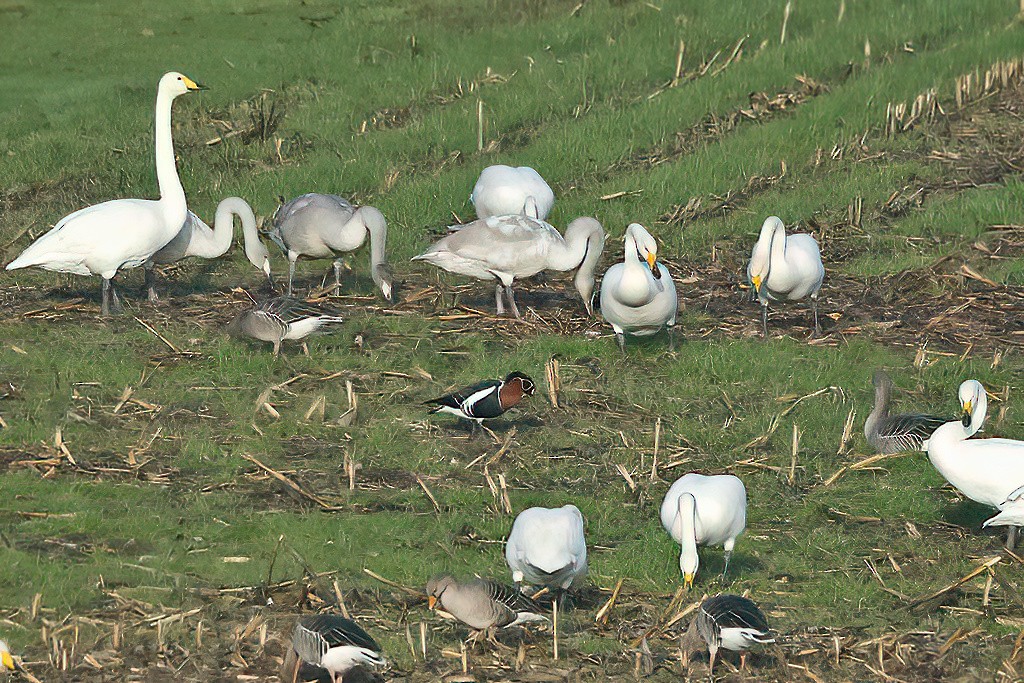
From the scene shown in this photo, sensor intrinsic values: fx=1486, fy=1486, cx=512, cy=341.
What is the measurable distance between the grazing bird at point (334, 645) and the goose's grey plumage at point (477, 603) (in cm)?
57

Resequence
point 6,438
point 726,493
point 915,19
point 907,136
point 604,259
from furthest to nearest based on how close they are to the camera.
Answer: point 915,19
point 907,136
point 604,259
point 6,438
point 726,493

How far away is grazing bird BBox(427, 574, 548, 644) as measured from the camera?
650cm

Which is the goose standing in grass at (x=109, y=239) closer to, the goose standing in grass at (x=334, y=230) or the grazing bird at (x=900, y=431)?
the goose standing in grass at (x=334, y=230)

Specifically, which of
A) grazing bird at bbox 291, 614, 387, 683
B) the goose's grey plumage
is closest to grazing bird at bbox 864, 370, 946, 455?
the goose's grey plumage

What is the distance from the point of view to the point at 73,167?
15.2 meters

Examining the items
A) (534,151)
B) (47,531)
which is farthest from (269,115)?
(47,531)

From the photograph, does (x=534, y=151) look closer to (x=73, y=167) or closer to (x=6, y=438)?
(x=73, y=167)

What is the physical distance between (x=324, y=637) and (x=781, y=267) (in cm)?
619

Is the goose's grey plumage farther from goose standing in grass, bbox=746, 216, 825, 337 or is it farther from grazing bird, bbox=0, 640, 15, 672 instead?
goose standing in grass, bbox=746, 216, 825, 337

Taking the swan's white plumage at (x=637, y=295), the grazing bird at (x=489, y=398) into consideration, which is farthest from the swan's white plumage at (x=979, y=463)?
the swan's white plumage at (x=637, y=295)

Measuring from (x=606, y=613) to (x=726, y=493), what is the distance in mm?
941

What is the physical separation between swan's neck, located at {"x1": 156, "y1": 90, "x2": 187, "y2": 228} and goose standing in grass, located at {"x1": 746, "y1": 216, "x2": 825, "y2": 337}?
454 cm

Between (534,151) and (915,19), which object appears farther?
(915,19)

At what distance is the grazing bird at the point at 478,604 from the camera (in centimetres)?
650
